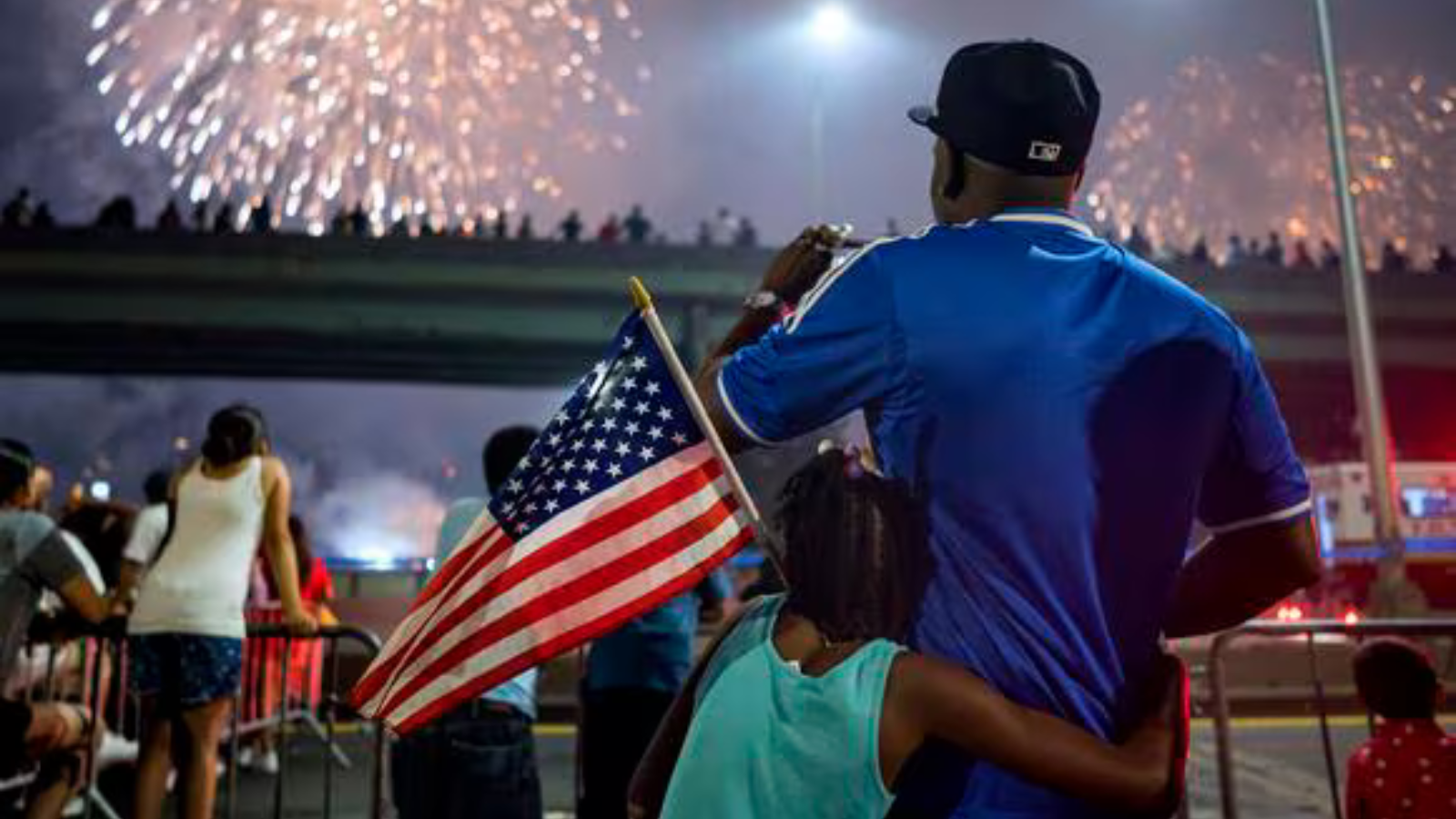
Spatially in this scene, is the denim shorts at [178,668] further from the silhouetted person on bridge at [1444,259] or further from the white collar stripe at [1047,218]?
the silhouetted person on bridge at [1444,259]

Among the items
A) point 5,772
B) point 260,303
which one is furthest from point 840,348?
point 260,303

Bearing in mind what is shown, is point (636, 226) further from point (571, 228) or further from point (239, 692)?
point (239, 692)

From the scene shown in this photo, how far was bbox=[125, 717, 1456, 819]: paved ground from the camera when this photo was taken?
26.1 feet

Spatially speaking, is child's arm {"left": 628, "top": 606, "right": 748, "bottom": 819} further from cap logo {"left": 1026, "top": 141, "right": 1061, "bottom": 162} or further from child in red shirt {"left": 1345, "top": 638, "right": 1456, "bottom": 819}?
child in red shirt {"left": 1345, "top": 638, "right": 1456, "bottom": 819}

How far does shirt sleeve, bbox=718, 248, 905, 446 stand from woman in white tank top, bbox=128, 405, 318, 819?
4.46 metres

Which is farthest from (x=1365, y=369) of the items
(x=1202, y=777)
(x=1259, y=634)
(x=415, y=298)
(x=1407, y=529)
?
(x=415, y=298)

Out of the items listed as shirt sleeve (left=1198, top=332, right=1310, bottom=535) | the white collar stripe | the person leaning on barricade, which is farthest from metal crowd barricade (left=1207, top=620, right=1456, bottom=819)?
the person leaning on barricade

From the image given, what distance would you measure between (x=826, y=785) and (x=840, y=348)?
679 mm

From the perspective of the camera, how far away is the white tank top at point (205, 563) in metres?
5.60

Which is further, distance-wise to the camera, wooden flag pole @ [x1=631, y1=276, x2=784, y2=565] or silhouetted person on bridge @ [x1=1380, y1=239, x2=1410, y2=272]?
silhouetted person on bridge @ [x1=1380, y1=239, x2=1410, y2=272]

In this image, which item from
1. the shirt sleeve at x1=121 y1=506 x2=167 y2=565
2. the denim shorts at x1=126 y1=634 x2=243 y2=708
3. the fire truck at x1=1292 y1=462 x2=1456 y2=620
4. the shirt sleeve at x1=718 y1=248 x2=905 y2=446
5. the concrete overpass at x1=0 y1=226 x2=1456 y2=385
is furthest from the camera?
the concrete overpass at x1=0 y1=226 x2=1456 y2=385

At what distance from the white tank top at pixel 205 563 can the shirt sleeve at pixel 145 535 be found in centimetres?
191

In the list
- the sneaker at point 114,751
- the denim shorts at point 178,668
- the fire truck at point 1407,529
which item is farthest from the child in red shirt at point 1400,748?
the fire truck at point 1407,529

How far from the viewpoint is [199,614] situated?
220 inches
